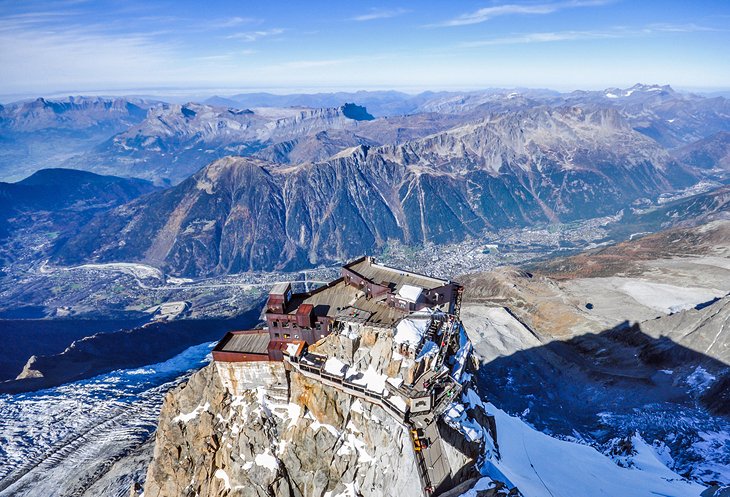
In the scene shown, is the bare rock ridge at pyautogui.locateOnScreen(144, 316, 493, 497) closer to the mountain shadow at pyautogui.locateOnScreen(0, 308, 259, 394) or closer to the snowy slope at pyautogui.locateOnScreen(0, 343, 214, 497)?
the snowy slope at pyautogui.locateOnScreen(0, 343, 214, 497)

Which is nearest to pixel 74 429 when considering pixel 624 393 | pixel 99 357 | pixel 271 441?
pixel 99 357

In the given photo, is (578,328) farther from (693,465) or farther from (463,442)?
(463,442)

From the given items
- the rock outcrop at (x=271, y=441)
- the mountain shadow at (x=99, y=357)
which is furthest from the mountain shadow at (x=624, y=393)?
the mountain shadow at (x=99, y=357)

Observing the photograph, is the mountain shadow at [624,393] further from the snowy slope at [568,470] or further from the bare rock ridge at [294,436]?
the bare rock ridge at [294,436]

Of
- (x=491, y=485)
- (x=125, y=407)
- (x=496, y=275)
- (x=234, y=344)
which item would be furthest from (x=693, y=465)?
(x=125, y=407)

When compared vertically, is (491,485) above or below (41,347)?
above

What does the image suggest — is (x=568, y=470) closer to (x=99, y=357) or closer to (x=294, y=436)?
(x=294, y=436)

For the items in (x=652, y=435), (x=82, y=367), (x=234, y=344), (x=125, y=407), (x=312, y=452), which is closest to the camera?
(x=312, y=452)

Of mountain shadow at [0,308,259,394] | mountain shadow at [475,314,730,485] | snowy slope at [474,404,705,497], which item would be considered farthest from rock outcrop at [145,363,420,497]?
mountain shadow at [0,308,259,394]

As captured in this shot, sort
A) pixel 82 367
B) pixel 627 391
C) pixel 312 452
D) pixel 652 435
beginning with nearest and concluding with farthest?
pixel 312 452
pixel 652 435
pixel 627 391
pixel 82 367
